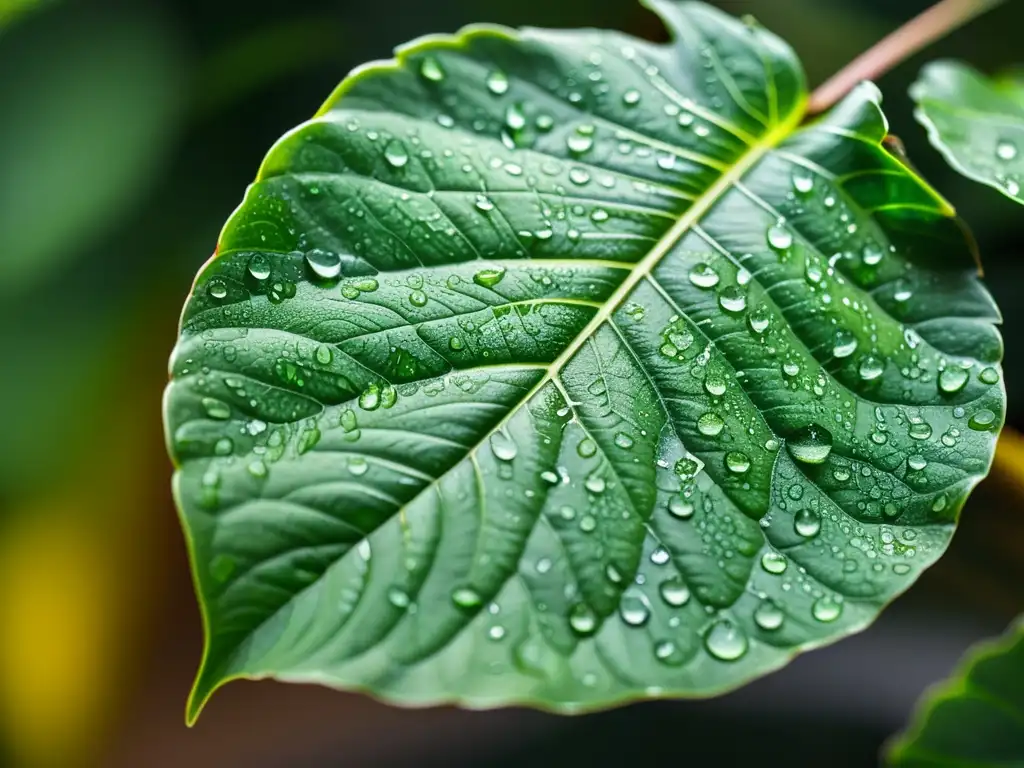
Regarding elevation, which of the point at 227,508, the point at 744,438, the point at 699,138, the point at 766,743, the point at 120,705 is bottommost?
the point at 120,705

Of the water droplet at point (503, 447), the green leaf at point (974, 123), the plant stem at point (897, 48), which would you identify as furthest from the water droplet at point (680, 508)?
the plant stem at point (897, 48)

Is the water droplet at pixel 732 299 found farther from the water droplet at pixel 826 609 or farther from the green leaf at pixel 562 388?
the water droplet at pixel 826 609

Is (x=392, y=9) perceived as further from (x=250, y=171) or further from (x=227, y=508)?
(x=227, y=508)

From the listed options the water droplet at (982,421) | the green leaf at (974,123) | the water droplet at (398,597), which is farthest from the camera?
the green leaf at (974,123)

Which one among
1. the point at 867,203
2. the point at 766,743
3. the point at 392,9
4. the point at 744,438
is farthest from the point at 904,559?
the point at 392,9

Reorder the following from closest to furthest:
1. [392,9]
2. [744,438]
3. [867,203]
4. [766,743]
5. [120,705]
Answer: [744,438] < [867,203] < [766,743] < [392,9] < [120,705]

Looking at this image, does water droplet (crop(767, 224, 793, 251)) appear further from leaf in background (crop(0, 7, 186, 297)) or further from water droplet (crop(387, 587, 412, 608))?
leaf in background (crop(0, 7, 186, 297))

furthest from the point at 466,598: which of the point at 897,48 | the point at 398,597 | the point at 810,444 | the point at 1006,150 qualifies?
the point at 897,48
